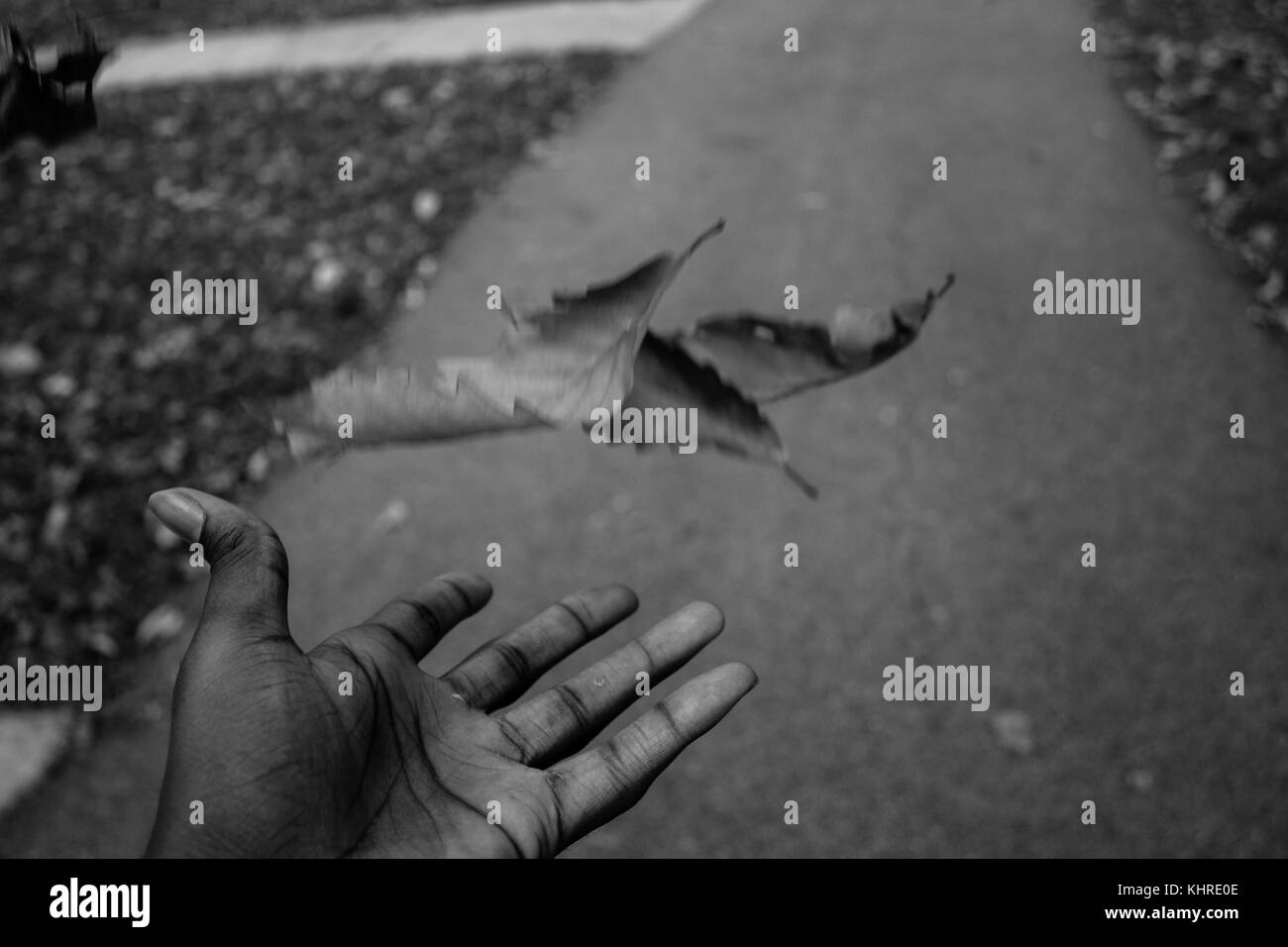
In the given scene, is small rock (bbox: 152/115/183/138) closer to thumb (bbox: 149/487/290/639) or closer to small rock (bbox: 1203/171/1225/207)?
thumb (bbox: 149/487/290/639)

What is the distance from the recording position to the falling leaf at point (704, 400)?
54 cm

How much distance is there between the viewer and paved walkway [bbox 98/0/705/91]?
4.71 m

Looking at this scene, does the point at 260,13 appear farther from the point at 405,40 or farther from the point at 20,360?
the point at 20,360

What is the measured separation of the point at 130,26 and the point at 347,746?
613 cm

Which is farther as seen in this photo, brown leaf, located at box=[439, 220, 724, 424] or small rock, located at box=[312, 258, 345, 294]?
small rock, located at box=[312, 258, 345, 294]

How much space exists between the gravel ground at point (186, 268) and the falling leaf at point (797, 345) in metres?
2.23

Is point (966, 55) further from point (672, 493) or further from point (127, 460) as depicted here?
point (127, 460)

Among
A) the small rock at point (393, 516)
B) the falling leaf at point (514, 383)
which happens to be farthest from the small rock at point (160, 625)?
the falling leaf at point (514, 383)

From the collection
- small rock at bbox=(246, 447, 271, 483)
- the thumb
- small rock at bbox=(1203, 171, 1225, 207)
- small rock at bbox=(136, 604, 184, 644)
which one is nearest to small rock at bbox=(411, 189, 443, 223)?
small rock at bbox=(246, 447, 271, 483)

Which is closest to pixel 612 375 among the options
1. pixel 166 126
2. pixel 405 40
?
pixel 166 126

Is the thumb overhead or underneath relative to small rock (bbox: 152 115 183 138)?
underneath

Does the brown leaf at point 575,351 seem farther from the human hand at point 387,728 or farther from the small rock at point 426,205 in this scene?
the small rock at point 426,205

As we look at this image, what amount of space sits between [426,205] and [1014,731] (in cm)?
286

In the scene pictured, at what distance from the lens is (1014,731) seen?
2.01 metres
